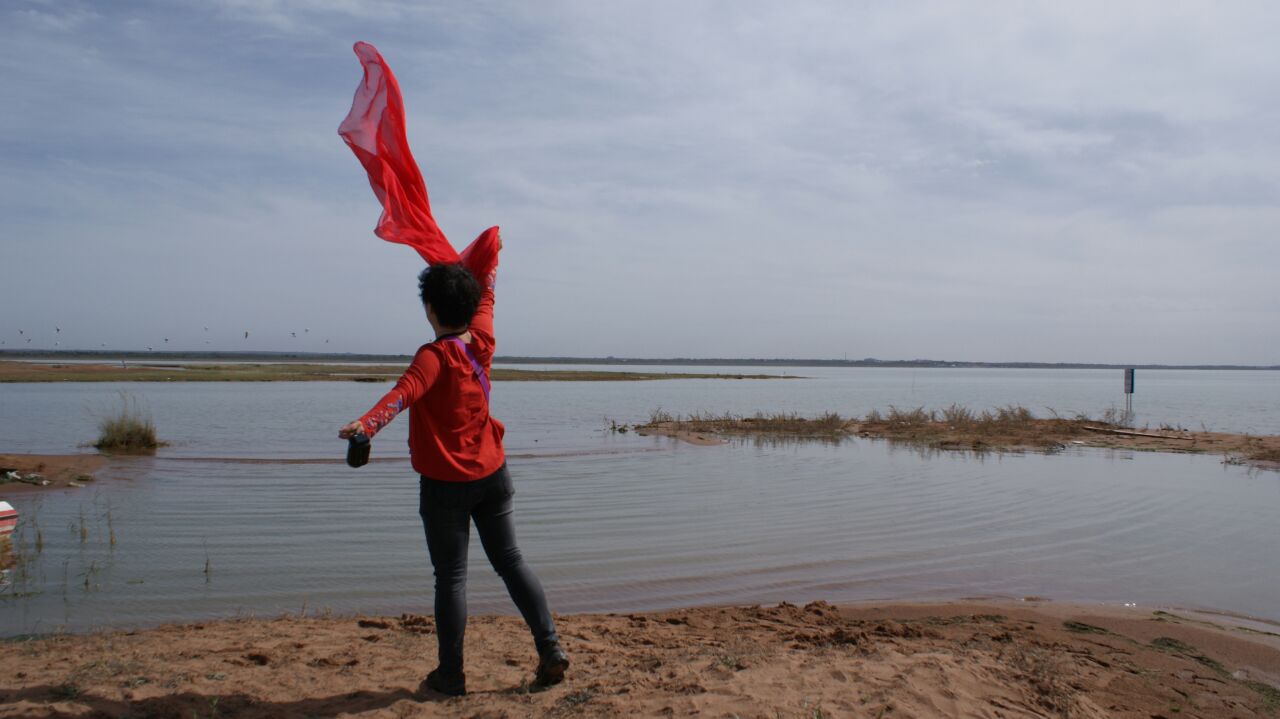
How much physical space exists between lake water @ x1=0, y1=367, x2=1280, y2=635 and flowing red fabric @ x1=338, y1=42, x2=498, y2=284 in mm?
3213

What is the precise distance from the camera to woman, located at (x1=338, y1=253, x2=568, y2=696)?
3867mm

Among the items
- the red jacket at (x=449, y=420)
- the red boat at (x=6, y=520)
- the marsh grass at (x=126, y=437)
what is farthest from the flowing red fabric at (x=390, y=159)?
the marsh grass at (x=126, y=437)

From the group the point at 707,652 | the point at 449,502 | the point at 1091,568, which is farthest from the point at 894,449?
the point at 449,502

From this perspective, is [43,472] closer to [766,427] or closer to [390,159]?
[390,159]

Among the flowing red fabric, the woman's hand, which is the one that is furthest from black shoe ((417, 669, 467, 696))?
the flowing red fabric

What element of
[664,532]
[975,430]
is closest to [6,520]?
[664,532]

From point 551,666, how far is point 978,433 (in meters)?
20.3

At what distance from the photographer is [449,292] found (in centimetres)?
396

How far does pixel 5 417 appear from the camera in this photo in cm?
2423

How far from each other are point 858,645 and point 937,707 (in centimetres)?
127

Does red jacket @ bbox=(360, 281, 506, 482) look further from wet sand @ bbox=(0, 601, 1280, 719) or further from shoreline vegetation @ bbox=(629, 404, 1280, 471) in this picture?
shoreline vegetation @ bbox=(629, 404, 1280, 471)

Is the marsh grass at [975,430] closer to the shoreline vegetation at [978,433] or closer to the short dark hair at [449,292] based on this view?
the shoreline vegetation at [978,433]

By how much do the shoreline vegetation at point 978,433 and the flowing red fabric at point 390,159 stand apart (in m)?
16.0

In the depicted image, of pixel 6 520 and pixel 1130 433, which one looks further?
pixel 1130 433
